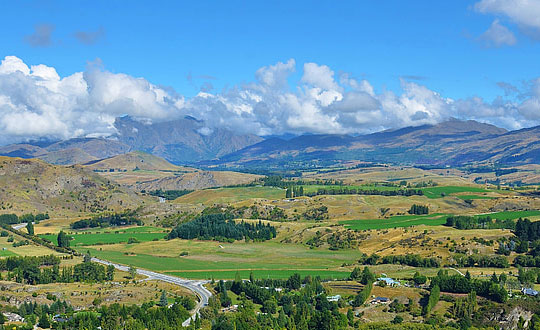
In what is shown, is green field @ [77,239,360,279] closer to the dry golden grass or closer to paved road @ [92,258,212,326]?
paved road @ [92,258,212,326]

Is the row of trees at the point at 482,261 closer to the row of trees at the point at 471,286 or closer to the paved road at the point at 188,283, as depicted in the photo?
the row of trees at the point at 471,286

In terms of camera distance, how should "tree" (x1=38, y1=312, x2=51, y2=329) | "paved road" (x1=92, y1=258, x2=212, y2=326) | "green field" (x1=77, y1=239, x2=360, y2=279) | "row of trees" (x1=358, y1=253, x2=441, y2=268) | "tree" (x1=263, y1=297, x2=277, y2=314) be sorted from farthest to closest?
"green field" (x1=77, y1=239, x2=360, y2=279) → "row of trees" (x1=358, y1=253, x2=441, y2=268) → "paved road" (x1=92, y1=258, x2=212, y2=326) → "tree" (x1=263, y1=297, x2=277, y2=314) → "tree" (x1=38, y1=312, x2=51, y2=329)

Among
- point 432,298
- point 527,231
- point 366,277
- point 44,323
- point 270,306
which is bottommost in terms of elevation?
point 270,306

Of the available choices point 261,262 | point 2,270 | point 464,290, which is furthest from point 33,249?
point 464,290

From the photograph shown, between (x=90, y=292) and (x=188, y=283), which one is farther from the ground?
(x=90, y=292)

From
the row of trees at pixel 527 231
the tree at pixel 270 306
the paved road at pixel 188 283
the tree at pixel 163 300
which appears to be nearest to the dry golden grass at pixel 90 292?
the paved road at pixel 188 283

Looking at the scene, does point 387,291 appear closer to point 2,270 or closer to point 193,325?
point 193,325

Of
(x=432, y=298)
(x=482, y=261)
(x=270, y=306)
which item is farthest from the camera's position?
(x=482, y=261)

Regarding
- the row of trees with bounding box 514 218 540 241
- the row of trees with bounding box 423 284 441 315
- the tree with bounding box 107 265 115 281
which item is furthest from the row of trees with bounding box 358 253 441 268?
the tree with bounding box 107 265 115 281

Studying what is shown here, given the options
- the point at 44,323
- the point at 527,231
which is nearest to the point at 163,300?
the point at 44,323

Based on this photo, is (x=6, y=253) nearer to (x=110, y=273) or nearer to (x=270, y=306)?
(x=110, y=273)

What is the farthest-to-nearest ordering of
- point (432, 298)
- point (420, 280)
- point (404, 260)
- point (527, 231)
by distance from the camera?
1. point (527, 231)
2. point (404, 260)
3. point (420, 280)
4. point (432, 298)

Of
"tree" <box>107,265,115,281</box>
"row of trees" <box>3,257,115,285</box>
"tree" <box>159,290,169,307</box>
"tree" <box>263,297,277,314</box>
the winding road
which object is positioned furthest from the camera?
"tree" <box>107,265,115,281</box>

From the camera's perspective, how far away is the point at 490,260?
500ft
